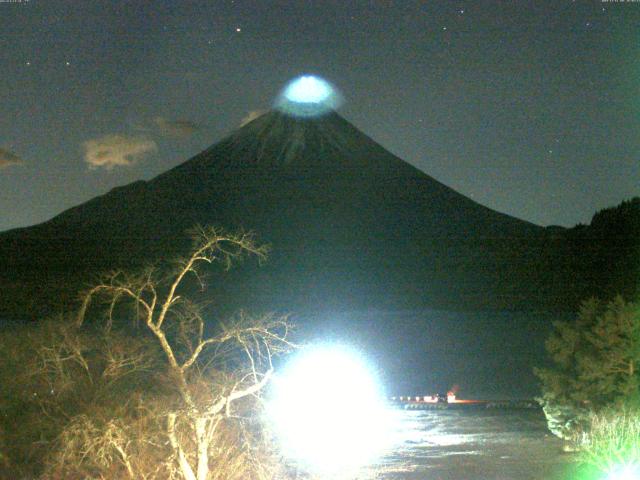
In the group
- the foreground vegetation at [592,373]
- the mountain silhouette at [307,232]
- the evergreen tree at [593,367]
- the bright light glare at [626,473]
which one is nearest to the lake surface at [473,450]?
the foreground vegetation at [592,373]

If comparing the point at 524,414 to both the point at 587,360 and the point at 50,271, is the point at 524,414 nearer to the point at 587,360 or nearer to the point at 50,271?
the point at 587,360

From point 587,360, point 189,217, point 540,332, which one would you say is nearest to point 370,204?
A: point 189,217

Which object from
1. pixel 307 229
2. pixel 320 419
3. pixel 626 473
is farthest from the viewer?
pixel 307 229

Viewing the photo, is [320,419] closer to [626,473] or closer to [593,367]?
[626,473]

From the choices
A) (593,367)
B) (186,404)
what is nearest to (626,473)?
(593,367)

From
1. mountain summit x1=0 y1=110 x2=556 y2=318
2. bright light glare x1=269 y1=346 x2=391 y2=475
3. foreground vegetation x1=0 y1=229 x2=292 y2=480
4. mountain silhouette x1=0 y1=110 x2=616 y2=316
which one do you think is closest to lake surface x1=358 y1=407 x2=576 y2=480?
bright light glare x1=269 y1=346 x2=391 y2=475

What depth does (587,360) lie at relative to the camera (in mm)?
17266

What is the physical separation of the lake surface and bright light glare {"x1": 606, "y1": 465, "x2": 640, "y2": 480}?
1.95m

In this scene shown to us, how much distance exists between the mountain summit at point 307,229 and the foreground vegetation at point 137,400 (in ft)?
166

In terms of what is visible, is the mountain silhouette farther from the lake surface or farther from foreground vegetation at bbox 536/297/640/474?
foreground vegetation at bbox 536/297/640/474

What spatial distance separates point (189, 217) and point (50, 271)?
19.2 metres

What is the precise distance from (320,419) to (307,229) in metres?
76.7

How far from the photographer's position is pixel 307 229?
91.8 m

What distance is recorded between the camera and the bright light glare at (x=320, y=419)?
41.2 ft
